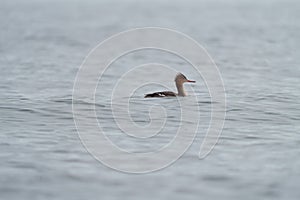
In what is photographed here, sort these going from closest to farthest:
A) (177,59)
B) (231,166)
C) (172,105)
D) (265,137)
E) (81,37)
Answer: (231,166), (265,137), (172,105), (177,59), (81,37)

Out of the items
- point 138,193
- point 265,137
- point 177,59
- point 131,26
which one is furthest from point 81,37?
point 138,193

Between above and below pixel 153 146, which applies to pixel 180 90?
above

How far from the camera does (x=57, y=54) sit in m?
32.6

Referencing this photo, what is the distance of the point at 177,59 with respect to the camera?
104ft

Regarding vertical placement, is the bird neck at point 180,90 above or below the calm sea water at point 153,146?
above

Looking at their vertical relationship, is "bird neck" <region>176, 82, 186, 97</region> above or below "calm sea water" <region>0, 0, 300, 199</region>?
above

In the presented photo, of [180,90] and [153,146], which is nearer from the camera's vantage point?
[153,146]

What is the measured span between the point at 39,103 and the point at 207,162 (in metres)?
6.44

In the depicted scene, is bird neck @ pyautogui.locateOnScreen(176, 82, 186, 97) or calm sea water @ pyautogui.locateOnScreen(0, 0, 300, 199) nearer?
calm sea water @ pyautogui.locateOnScreen(0, 0, 300, 199)

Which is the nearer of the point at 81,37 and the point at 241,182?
the point at 241,182

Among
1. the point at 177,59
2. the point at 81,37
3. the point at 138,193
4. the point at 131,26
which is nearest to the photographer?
the point at 138,193

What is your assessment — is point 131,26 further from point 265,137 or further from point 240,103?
point 265,137

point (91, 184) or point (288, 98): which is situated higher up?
point (288, 98)

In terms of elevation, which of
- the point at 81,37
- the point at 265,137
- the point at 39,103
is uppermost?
the point at 81,37
